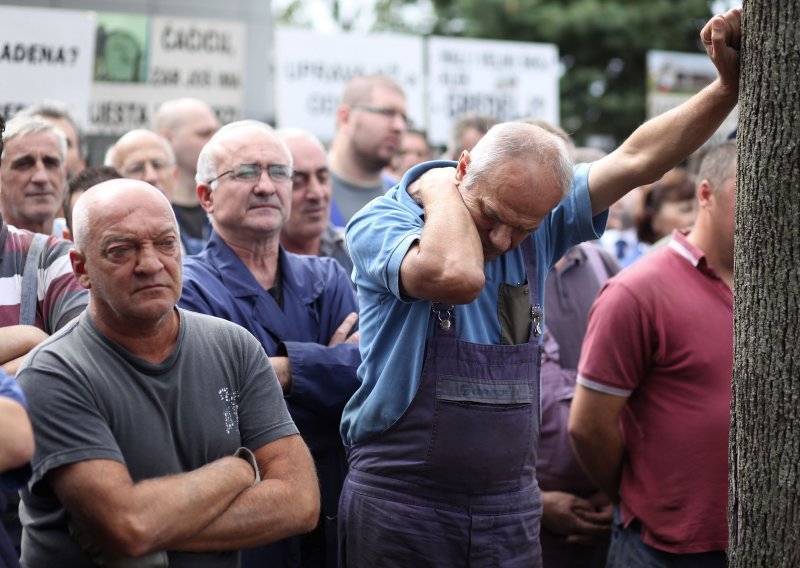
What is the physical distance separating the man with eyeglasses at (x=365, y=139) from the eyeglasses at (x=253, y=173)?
6.90 feet

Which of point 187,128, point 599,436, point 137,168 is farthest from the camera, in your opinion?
point 187,128

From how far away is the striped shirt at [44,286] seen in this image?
3250 mm

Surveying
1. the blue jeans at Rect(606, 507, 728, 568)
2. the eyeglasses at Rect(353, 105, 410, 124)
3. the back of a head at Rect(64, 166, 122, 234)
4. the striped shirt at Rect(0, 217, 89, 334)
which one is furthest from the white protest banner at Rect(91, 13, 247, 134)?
the blue jeans at Rect(606, 507, 728, 568)

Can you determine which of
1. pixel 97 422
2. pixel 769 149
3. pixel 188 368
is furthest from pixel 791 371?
pixel 97 422

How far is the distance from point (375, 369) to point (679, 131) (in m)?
1.13

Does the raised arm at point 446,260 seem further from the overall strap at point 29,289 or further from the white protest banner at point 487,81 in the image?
the white protest banner at point 487,81

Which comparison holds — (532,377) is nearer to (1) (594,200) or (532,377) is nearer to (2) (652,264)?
(1) (594,200)

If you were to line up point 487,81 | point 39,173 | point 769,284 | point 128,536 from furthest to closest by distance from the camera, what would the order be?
point 487,81
point 39,173
point 769,284
point 128,536

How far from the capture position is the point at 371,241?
308 centimetres

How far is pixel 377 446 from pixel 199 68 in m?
5.41

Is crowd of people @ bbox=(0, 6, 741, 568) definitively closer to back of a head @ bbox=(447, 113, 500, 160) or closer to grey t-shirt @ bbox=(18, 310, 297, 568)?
grey t-shirt @ bbox=(18, 310, 297, 568)

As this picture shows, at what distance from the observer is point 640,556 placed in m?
3.84

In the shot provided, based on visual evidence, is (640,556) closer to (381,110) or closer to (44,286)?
(44,286)

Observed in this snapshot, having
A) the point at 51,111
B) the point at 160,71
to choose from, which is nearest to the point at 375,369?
the point at 51,111
